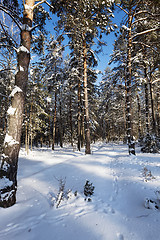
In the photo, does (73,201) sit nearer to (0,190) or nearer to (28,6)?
(0,190)

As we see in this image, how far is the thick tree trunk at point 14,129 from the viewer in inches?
108

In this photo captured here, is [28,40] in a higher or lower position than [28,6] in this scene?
lower

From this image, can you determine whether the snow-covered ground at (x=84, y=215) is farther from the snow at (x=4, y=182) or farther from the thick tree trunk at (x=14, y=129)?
the snow at (x=4, y=182)

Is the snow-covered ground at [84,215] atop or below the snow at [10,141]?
below

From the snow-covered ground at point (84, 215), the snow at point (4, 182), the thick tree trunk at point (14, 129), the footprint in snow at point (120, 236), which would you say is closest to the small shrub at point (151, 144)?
the snow-covered ground at point (84, 215)

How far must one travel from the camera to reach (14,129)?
311 centimetres

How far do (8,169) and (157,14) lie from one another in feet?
32.7

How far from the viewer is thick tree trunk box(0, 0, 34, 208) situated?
9.04ft

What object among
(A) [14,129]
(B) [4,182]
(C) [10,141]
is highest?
(A) [14,129]

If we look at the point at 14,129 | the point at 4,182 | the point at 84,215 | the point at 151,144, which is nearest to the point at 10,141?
the point at 14,129

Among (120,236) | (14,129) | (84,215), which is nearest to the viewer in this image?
(120,236)

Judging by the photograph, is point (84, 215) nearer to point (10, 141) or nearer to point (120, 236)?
point (120, 236)

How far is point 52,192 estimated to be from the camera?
3.27 meters

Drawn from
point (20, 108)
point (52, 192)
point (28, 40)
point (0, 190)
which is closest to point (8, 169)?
point (0, 190)
